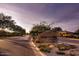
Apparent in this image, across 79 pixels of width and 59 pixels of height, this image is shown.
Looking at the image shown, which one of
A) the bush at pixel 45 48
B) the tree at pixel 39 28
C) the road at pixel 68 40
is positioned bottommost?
the bush at pixel 45 48

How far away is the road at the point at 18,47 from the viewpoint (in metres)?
1.76

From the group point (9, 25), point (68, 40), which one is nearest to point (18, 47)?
point (9, 25)

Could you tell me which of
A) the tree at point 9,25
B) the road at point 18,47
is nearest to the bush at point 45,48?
the road at point 18,47

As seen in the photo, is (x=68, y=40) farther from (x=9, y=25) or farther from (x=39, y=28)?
(x=9, y=25)

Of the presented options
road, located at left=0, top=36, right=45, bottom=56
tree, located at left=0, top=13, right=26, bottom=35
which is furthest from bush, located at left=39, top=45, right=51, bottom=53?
tree, located at left=0, top=13, right=26, bottom=35

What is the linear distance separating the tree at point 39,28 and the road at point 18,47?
2.8 inches

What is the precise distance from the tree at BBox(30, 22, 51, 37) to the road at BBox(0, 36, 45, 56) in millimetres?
72

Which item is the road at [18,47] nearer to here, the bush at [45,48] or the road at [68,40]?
the bush at [45,48]

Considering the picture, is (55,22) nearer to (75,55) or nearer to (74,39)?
(74,39)

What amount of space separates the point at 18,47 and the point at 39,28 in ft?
0.94

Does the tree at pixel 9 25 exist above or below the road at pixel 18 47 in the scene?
above

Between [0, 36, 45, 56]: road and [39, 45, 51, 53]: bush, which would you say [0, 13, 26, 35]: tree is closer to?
[0, 36, 45, 56]: road

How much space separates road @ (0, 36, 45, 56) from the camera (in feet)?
5.78

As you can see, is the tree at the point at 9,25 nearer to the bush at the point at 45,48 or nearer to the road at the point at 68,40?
the bush at the point at 45,48
